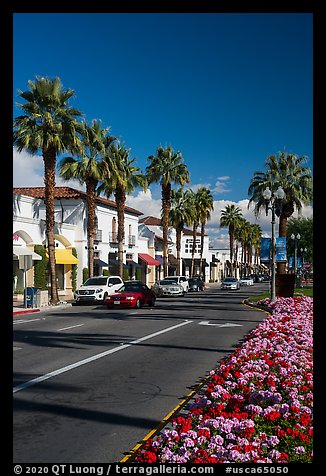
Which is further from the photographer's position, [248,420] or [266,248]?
[266,248]

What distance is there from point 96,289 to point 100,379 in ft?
74.9

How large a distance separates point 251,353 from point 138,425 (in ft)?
15.7

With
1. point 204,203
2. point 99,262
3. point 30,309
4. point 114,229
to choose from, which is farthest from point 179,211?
point 30,309

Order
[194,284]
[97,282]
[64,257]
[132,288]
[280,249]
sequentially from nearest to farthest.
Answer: [132,288]
[280,249]
[97,282]
[64,257]
[194,284]

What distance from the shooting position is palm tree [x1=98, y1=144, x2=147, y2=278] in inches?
1635

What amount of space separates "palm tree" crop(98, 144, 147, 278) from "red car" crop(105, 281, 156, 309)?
12682 mm

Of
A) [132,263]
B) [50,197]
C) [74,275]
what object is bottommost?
[74,275]

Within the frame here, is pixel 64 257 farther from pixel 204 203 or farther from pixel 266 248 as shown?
pixel 204 203

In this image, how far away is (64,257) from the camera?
42.8 metres

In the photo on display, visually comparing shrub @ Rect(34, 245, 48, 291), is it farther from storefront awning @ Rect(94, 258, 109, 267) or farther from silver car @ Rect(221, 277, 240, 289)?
silver car @ Rect(221, 277, 240, 289)

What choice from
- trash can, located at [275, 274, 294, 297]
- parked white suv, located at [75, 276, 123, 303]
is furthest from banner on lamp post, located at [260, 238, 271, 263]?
parked white suv, located at [75, 276, 123, 303]

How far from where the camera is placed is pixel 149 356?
13281mm
